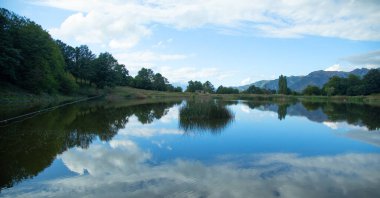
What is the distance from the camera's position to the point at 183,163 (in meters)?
11.8

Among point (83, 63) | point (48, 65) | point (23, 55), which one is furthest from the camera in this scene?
point (83, 63)

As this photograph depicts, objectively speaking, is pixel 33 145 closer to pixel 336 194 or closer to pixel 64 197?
pixel 64 197

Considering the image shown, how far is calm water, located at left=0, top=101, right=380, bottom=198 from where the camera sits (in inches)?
348

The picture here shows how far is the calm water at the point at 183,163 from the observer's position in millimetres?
8828

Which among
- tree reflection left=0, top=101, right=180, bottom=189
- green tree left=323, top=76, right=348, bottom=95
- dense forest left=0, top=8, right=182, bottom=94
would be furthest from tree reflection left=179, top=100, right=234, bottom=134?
green tree left=323, top=76, right=348, bottom=95

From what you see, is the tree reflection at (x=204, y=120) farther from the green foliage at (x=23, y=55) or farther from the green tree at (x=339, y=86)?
the green tree at (x=339, y=86)

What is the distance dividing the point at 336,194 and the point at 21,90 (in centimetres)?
4581

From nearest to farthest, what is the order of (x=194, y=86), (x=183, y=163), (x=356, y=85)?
1. (x=183, y=163)
2. (x=356, y=85)
3. (x=194, y=86)

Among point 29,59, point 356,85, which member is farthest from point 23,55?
point 356,85

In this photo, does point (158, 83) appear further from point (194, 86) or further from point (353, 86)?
point (353, 86)

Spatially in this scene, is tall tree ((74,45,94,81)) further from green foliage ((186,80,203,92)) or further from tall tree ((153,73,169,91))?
green foliage ((186,80,203,92))

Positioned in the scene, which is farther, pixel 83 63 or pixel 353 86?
pixel 353 86

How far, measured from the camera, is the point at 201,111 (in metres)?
28.1

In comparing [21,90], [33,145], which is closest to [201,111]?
[33,145]
